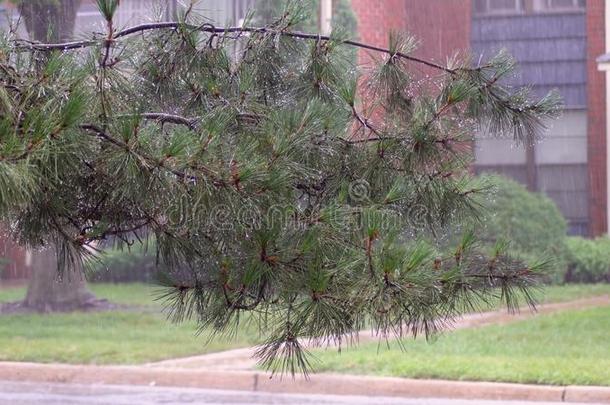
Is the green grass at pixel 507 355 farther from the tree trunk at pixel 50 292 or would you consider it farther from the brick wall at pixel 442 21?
the brick wall at pixel 442 21

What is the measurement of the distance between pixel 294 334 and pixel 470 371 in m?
7.34

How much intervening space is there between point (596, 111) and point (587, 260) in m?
3.90

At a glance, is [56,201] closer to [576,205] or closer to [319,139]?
[319,139]

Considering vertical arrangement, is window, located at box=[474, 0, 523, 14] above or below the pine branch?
above

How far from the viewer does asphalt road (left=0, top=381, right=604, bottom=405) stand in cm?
939

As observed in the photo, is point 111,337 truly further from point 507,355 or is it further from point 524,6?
point 524,6

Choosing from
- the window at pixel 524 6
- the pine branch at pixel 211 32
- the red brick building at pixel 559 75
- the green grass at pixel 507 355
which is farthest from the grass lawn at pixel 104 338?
the window at pixel 524 6

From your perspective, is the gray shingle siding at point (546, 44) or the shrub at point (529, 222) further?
the gray shingle siding at point (546, 44)

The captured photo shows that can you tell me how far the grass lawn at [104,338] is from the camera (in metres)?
11.6

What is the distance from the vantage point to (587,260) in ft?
59.9

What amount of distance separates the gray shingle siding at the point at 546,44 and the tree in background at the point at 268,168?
17698mm

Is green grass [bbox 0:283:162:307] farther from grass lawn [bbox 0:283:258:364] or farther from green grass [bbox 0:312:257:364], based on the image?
green grass [bbox 0:312:257:364]

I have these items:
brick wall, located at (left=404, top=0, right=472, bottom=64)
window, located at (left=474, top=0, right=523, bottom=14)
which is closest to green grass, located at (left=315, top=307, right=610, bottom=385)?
brick wall, located at (left=404, top=0, right=472, bottom=64)

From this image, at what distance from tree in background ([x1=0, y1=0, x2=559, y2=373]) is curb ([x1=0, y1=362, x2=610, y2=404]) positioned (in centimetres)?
551
